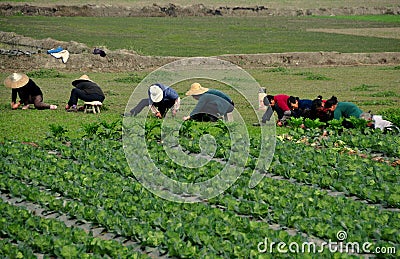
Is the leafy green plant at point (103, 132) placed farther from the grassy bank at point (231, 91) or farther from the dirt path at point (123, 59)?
the dirt path at point (123, 59)

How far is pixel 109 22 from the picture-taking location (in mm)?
47406

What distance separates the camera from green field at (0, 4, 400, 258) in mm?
7586

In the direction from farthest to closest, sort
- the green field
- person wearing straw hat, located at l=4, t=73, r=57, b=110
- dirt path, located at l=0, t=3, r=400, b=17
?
dirt path, located at l=0, t=3, r=400, b=17
person wearing straw hat, located at l=4, t=73, r=57, b=110
the green field

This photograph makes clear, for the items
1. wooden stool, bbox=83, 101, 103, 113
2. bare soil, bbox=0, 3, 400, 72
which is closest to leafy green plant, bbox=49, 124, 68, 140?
wooden stool, bbox=83, 101, 103, 113

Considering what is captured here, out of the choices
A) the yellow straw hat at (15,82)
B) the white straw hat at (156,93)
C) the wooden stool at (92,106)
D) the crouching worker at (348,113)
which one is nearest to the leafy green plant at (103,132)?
the white straw hat at (156,93)

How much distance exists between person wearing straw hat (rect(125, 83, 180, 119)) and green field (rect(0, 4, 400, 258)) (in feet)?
2.38

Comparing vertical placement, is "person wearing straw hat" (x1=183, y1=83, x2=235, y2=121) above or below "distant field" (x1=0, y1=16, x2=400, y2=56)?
below

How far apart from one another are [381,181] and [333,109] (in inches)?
158

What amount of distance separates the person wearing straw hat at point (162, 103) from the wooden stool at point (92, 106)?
1.14 m

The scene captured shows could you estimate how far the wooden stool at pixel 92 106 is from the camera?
15.6 m

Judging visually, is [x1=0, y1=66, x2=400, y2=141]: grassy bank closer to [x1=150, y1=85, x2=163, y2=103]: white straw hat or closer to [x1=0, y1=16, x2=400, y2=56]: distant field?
[x1=150, y1=85, x2=163, y2=103]: white straw hat

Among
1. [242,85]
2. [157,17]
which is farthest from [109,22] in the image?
[242,85]

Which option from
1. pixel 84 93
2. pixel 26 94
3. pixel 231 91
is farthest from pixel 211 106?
pixel 231 91

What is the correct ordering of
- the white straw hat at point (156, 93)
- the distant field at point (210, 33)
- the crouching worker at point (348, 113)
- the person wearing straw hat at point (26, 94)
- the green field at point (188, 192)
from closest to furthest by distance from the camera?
1. the green field at point (188, 192)
2. the crouching worker at point (348, 113)
3. the white straw hat at point (156, 93)
4. the person wearing straw hat at point (26, 94)
5. the distant field at point (210, 33)
